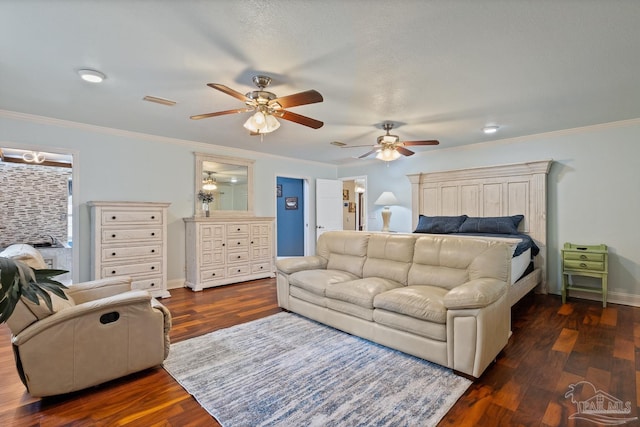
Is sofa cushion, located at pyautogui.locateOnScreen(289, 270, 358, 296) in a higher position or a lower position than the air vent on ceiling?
lower

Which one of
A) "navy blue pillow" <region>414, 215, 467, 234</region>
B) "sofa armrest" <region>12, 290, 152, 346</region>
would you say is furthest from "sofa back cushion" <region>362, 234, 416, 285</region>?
"sofa armrest" <region>12, 290, 152, 346</region>

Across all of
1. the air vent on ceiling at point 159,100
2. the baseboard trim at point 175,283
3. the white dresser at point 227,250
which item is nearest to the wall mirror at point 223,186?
the white dresser at point 227,250

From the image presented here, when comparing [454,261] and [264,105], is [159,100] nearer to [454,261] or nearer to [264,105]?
[264,105]

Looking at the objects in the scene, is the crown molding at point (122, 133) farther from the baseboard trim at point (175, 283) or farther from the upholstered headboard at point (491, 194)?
the upholstered headboard at point (491, 194)

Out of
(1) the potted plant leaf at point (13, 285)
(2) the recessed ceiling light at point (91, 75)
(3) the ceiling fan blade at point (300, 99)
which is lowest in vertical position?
(1) the potted plant leaf at point (13, 285)

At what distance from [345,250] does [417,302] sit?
1.53 meters

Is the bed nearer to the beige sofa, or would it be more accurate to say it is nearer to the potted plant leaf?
the beige sofa

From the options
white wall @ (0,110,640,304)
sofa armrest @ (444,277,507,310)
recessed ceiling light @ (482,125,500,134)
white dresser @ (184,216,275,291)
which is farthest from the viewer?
white dresser @ (184,216,275,291)

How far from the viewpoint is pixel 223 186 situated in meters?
5.57

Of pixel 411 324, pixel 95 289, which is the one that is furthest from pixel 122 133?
pixel 411 324

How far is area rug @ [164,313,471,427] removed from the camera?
186 centimetres

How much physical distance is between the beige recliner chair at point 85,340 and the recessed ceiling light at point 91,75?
184 centimetres

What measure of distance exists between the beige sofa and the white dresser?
5.60 ft

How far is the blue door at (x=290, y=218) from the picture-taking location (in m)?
7.38
